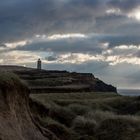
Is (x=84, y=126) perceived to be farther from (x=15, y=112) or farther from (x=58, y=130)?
(x=15, y=112)

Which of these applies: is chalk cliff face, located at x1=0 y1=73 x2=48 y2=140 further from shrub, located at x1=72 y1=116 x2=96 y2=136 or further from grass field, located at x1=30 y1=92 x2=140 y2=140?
shrub, located at x1=72 y1=116 x2=96 y2=136

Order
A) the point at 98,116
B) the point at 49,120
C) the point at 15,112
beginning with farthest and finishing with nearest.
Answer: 1. the point at 98,116
2. the point at 49,120
3. the point at 15,112

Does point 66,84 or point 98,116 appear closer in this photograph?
point 98,116

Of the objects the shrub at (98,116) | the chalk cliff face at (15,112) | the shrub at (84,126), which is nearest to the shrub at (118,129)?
the shrub at (84,126)

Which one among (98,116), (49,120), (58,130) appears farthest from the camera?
(98,116)

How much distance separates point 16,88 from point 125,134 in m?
8.29

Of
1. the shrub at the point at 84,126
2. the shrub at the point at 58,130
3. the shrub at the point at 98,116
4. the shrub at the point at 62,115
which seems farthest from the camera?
the shrub at the point at 62,115

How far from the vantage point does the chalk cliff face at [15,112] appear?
21.7 meters

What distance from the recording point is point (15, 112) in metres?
23.9

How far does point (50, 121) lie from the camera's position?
29.7 metres

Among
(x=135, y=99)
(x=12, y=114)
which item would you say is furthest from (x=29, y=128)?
(x=135, y=99)

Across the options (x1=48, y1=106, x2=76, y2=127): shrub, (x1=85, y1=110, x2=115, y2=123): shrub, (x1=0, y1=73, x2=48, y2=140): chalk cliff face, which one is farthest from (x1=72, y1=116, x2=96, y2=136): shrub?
(x1=0, y1=73, x2=48, y2=140): chalk cliff face

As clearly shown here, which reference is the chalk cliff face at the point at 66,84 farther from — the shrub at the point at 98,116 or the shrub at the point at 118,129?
the shrub at the point at 118,129

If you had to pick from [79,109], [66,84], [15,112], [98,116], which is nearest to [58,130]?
[15,112]
